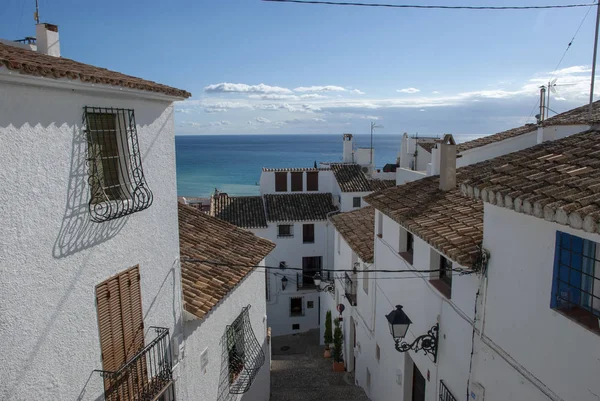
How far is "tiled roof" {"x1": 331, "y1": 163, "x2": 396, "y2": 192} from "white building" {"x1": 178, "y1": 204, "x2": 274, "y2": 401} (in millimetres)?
16624

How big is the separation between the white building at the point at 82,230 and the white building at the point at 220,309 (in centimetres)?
96

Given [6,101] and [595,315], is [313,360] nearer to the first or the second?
[595,315]

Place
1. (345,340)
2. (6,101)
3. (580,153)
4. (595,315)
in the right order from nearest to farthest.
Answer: (6,101)
(595,315)
(580,153)
(345,340)

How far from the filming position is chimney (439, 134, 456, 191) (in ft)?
34.1

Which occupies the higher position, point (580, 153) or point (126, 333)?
point (580, 153)

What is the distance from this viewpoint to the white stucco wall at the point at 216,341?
825 centimetres

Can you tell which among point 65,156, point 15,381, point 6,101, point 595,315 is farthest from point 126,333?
point 595,315

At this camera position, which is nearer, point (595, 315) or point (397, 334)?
point (595, 315)

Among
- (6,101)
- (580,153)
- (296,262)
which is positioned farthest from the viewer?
(296,262)

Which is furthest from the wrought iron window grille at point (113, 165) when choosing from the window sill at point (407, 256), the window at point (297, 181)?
the window at point (297, 181)

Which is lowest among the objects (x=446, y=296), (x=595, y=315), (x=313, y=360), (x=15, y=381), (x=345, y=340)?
(x=313, y=360)

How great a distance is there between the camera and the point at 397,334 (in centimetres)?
893

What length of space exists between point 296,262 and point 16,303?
25.3 metres

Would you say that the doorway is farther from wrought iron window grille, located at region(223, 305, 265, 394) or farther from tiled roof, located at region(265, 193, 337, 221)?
tiled roof, located at region(265, 193, 337, 221)
